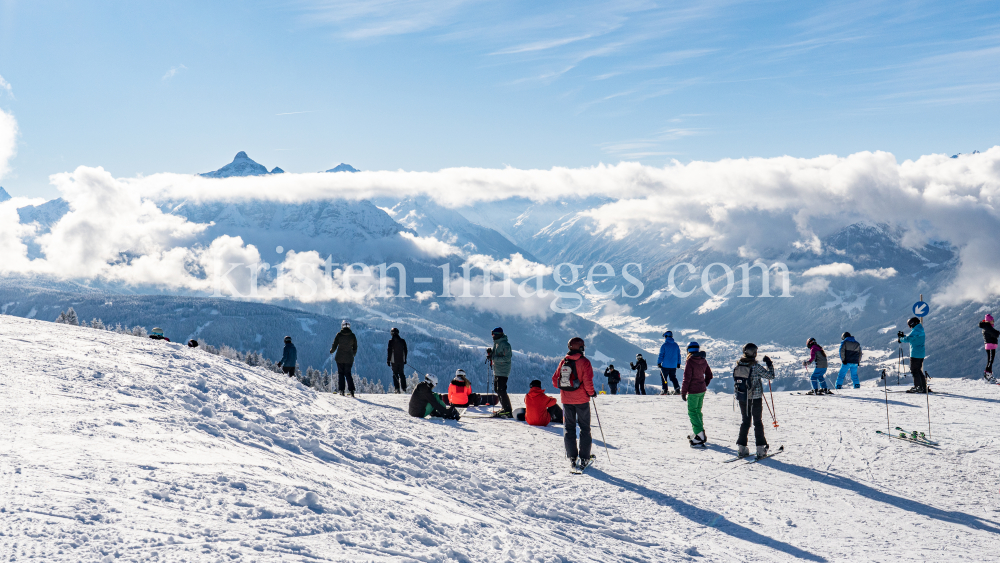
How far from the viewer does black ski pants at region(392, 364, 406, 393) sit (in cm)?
1952

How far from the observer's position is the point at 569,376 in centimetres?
1067

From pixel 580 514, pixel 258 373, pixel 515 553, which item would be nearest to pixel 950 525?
pixel 580 514

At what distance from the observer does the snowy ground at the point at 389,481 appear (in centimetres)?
553

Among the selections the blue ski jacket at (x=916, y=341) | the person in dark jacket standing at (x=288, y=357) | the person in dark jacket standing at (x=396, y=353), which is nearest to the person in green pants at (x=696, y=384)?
the person in dark jacket standing at (x=396, y=353)

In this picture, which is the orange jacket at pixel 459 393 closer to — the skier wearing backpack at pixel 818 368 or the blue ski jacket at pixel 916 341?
the skier wearing backpack at pixel 818 368

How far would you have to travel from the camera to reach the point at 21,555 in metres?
4.50

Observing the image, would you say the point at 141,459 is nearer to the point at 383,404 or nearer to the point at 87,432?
the point at 87,432

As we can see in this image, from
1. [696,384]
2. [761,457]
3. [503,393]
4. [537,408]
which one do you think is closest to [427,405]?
[503,393]

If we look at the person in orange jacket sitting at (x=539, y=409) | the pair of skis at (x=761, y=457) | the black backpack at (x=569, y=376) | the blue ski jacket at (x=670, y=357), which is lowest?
the pair of skis at (x=761, y=457)

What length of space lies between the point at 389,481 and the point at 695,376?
22.8 ft

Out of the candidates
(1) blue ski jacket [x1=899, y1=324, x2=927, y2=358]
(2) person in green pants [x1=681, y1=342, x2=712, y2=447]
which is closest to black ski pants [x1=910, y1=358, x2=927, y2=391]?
(1) blue ski jacket [x1=899, y1=324, x2=927, y2=358]

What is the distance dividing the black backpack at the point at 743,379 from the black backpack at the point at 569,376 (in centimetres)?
327

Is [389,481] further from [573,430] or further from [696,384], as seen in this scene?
[696,384]

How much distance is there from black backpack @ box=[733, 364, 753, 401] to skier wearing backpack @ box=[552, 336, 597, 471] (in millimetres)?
3026
